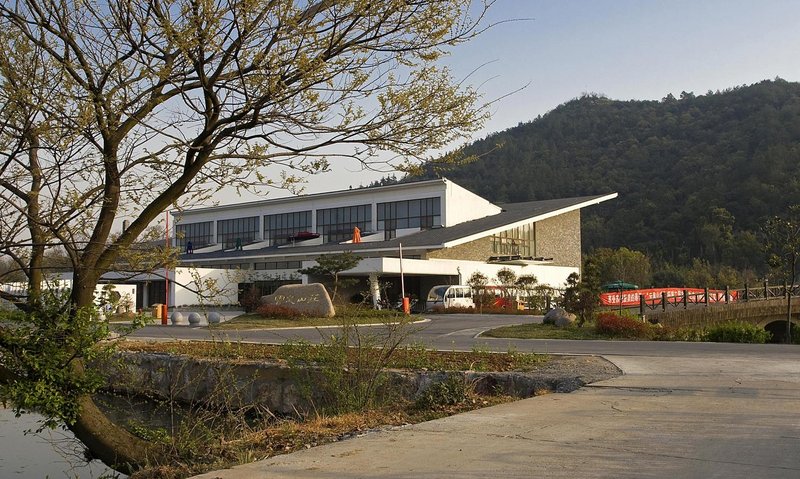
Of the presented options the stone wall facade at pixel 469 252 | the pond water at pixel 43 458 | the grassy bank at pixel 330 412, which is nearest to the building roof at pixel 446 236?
the stone wall facade at pixel 469 252

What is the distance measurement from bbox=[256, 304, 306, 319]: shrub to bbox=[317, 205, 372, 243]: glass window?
24.0 m

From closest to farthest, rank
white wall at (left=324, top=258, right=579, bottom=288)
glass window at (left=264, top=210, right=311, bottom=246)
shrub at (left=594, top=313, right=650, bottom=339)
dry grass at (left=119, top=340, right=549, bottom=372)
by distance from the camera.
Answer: dry grass at (left=119, top=340, right=549, bottom=372) < shrub at (left=594, top=313, right=650, bottom=339) < white wall at (left=324, top=258, right=579, bottom=288) < glass window at (left=264, top=210, right=311, bottom=246)

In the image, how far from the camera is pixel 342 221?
60.0 metres

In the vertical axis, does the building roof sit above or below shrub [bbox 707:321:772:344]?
above

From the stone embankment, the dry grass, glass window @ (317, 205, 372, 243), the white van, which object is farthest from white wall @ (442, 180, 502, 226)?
the stone embankment

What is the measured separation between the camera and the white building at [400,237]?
160 feet

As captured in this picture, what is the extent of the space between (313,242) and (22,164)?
5344 cm

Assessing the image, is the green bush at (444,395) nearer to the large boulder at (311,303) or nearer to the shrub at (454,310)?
the large boulder at (311,303)

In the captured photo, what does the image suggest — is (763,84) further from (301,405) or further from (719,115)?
(301,405)

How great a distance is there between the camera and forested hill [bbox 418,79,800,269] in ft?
243

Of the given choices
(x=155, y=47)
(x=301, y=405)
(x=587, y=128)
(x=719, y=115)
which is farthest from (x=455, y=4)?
(x=587, y=128)

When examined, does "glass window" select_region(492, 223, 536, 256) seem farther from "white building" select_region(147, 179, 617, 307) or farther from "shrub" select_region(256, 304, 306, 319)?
"shrub" select_region(256, 304, 306, 319)

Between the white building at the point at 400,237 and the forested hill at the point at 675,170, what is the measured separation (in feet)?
69.3

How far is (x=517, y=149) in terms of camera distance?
364 ft
